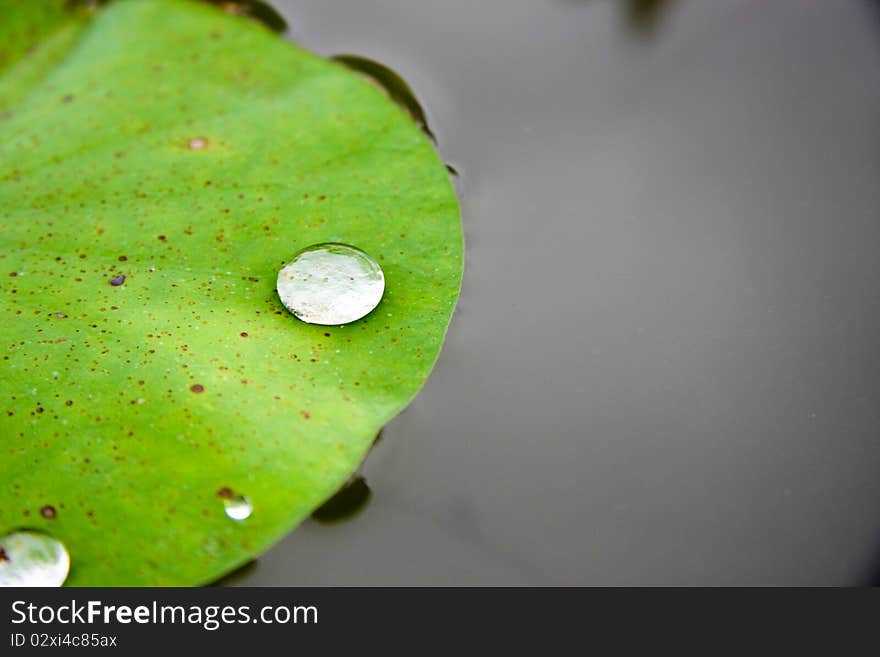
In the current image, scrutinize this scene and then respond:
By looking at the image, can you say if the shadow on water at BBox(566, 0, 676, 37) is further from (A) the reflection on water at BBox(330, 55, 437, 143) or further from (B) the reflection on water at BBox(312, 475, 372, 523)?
(B) the reflection on water at BBox(312, 475, 372, 523)

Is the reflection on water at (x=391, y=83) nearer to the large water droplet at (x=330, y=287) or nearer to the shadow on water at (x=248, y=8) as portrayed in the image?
the shadow on water at (x=248, y=8)

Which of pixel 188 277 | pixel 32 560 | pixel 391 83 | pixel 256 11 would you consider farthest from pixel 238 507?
pixel 256 11

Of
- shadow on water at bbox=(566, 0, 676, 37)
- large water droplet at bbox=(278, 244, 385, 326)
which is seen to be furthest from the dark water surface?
large water droplet at bbox=(278, 244, 385, 326)

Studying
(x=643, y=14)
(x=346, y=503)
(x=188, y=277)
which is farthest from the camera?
(x=643, y=14)

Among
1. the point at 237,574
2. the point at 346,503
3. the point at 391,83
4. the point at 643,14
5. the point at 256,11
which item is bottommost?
the point at 237,574

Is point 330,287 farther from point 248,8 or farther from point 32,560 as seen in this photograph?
point 248,8
